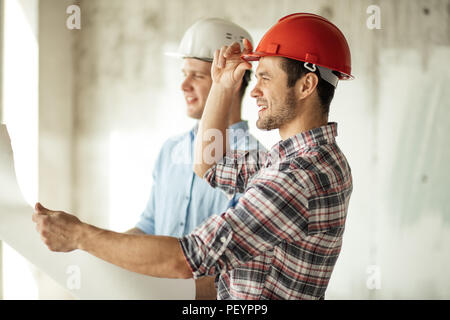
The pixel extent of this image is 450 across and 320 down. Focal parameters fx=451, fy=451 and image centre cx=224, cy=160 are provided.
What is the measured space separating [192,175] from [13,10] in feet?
5.50

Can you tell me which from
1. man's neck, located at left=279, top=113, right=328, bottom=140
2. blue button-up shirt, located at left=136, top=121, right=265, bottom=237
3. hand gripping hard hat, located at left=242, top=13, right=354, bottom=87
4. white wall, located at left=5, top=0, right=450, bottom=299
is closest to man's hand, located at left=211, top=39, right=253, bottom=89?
hand gripping hard hat, located at left=242, top=13, right=354, bottom=87

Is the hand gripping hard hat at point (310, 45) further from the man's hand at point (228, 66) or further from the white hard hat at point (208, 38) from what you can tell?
the white hard hat at point (208, 38)

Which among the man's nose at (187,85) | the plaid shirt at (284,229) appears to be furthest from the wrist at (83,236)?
the man's nose at (187,85)

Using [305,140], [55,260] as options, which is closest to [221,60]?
[305,140]

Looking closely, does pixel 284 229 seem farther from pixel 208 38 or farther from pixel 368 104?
pixel 368 104

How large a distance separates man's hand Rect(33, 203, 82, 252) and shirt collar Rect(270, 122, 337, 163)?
1.99 feet

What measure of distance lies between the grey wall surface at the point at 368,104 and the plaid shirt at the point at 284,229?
6.67 ft

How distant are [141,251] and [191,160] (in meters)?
1.27

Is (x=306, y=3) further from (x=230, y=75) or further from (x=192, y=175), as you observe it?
(x=230, y=75)

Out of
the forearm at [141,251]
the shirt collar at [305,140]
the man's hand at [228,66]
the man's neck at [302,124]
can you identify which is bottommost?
the forearm at [141,251]

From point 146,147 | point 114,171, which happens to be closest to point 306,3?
point 146,147

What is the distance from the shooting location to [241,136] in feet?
7.09

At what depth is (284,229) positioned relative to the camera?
44.6 inches

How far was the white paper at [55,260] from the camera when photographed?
1.58m
